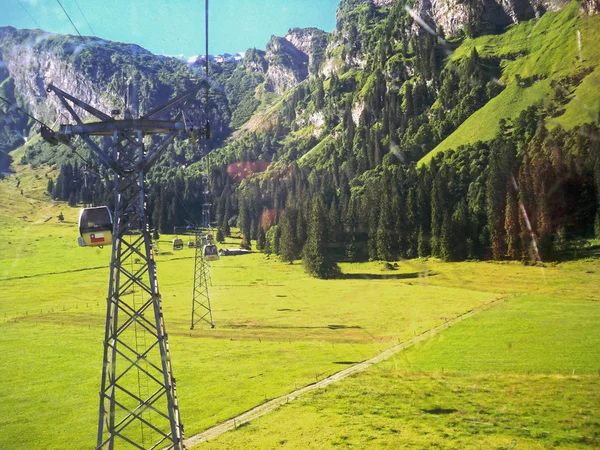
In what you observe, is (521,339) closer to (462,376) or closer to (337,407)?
(462,376)

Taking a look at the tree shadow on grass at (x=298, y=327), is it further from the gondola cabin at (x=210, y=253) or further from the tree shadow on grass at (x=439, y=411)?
the tree shadow on grass at (x=439, y=411)

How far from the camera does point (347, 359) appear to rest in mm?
51812

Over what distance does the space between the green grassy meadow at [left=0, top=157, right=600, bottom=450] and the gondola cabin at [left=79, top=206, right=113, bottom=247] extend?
1892 cm

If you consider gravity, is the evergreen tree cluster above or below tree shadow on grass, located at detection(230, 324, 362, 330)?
above

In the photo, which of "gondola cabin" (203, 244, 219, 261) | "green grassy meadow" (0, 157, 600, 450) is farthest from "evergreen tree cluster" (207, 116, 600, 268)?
"gondola cabin" (203, 244, 219, 261)

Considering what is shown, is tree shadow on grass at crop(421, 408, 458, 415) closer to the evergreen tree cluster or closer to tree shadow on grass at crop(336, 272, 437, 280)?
tree shadow on grass at crop(336, 272, 437, 280)

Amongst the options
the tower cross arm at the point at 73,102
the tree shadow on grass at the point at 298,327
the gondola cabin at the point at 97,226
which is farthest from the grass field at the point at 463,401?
the tower cross arm at the point at 73,102

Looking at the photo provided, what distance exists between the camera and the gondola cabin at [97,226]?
1895 centimetres

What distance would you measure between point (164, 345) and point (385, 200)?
133760 millimetres

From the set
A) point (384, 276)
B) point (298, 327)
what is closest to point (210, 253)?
point (298, 327)

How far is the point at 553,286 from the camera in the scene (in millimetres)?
86000

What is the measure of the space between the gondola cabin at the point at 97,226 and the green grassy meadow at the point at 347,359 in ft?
62.1

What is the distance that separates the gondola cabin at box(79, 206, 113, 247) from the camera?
62.2 feet

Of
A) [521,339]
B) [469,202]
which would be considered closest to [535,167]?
[469,202]
